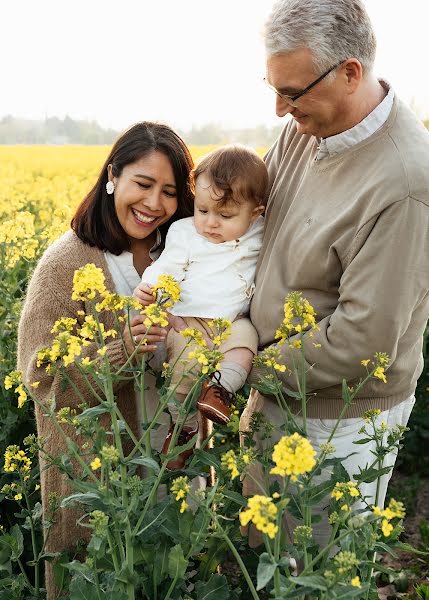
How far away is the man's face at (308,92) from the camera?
2314mm

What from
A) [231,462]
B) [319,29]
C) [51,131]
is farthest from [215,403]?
[51,131]

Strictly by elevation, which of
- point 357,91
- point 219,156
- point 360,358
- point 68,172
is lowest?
point 68,172

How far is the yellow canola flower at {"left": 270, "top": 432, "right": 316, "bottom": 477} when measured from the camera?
145 centimetres

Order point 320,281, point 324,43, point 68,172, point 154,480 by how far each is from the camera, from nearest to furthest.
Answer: point 154,480, point 324,43, point 320,281, point 68,172

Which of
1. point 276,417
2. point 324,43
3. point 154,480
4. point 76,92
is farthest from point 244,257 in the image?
point 76,92

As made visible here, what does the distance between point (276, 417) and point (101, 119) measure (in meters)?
15.7

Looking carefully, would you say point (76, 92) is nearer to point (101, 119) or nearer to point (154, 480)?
point (101, 119)

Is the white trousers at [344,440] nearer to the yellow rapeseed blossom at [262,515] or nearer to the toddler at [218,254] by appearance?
the toddler at [218,254]

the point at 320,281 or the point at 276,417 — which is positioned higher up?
the point at 320,281

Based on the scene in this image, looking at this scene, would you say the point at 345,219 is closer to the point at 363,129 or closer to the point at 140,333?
the point at 363,129

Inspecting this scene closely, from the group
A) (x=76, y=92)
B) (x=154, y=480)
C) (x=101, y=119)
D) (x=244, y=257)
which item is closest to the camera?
(x=154, y=480)

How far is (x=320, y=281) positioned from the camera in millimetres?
2521

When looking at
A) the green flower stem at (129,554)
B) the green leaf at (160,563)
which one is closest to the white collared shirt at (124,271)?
the green leaf at (160,563)

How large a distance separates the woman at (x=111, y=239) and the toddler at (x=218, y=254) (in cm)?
12
